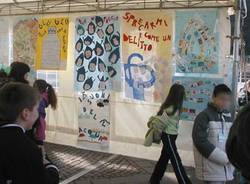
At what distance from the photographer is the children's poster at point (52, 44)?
862 cm

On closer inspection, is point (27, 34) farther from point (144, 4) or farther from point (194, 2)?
point (194, 2)

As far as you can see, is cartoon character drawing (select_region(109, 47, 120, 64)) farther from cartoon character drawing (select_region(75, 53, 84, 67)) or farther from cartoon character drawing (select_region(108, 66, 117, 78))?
cartoon character drawing (select_region(75, 53, 84, 67))

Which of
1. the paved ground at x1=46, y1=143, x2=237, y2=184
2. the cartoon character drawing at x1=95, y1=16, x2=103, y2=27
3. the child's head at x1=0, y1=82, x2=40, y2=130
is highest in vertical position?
the cartoon character drawing at x1=95, y1=16, x2=103, y2=27

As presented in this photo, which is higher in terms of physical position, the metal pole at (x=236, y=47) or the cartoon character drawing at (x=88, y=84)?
the metal pole at (x=236, y=47)

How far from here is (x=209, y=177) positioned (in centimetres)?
446

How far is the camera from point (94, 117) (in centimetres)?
838

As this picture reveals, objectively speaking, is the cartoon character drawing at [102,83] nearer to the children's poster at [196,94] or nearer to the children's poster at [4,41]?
the children's poster at [196,94]

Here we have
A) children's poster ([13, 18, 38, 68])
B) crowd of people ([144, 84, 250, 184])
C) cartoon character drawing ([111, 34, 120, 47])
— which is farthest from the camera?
children's poster ([13, 18, 38, 68])

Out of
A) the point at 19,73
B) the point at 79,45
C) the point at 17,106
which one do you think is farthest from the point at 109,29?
the point at 17,106

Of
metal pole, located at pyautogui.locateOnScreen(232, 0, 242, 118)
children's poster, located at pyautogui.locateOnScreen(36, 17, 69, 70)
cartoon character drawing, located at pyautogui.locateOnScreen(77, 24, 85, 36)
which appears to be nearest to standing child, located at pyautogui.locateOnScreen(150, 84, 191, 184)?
metal pole, located at pyautogui.locateOnScreen(232, 0, 242, 118)

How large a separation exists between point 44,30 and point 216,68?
353 cm

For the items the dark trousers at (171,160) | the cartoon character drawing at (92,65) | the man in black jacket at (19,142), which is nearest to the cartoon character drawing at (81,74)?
the cartoon character drawing at (92,65)

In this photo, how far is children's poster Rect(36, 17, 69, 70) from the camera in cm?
862

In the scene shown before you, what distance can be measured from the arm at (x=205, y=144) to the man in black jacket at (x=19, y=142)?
215 cm
